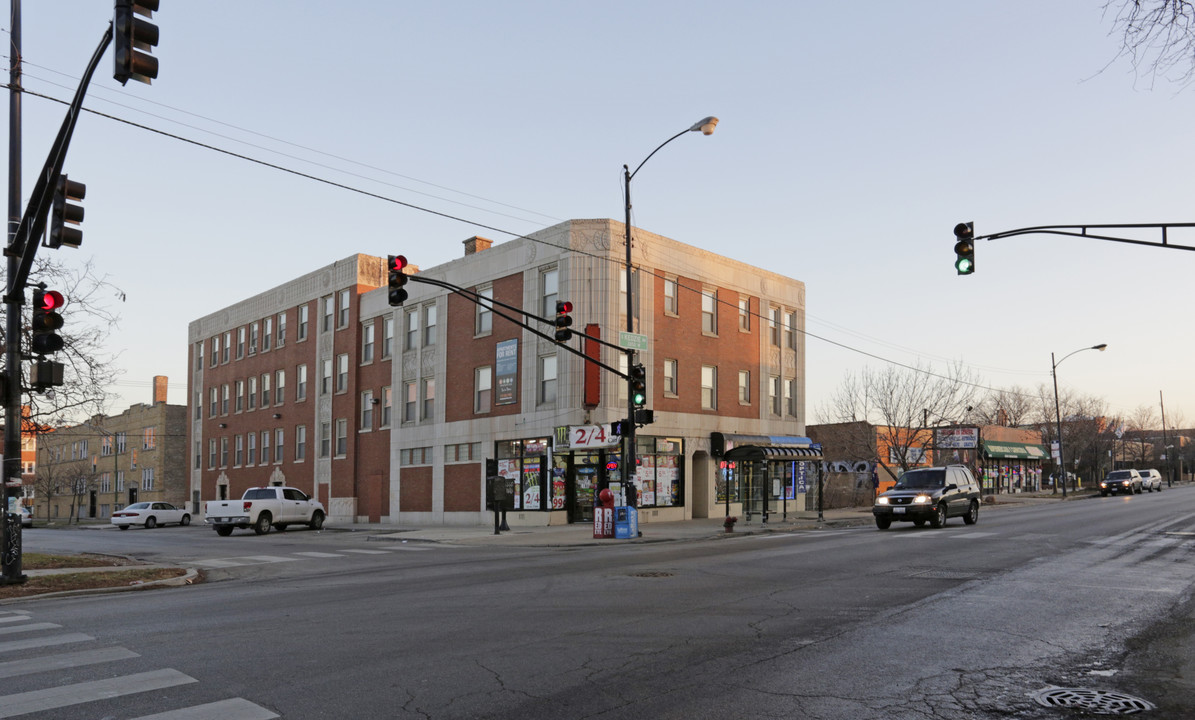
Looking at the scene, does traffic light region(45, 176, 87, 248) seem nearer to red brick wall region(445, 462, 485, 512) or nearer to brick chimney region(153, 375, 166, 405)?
red brick wall region(445, 462, 485, 512)

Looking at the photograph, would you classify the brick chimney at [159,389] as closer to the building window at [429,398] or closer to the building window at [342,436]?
the building window at [342,436]

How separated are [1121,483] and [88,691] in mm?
66384

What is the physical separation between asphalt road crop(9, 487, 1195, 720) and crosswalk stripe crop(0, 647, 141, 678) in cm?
4

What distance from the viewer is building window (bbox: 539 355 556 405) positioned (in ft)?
113

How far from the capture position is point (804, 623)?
9.87 meters

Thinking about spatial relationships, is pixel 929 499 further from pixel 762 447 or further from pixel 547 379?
pixel 547 379

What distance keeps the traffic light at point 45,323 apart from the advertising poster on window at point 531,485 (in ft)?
69.1

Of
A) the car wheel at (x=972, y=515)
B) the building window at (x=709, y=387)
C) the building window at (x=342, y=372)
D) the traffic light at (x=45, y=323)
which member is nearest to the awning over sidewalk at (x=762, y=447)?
the building window at (x=709, y=387)

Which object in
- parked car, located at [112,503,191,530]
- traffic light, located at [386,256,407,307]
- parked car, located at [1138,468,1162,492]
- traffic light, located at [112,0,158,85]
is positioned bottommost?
parked car, located at [112,503,191,530]

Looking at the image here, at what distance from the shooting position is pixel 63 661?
8320 mm

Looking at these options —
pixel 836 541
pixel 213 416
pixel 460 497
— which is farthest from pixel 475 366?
pixel 213 416

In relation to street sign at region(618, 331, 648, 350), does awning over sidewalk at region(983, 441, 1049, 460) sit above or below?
below

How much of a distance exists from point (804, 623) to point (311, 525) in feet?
103

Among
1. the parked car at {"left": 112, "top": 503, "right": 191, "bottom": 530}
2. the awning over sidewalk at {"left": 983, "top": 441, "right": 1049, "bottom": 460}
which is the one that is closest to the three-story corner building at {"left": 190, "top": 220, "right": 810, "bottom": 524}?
the parked car at {"left": 112, "top": 503, "right": 191, "bottom": 530}
